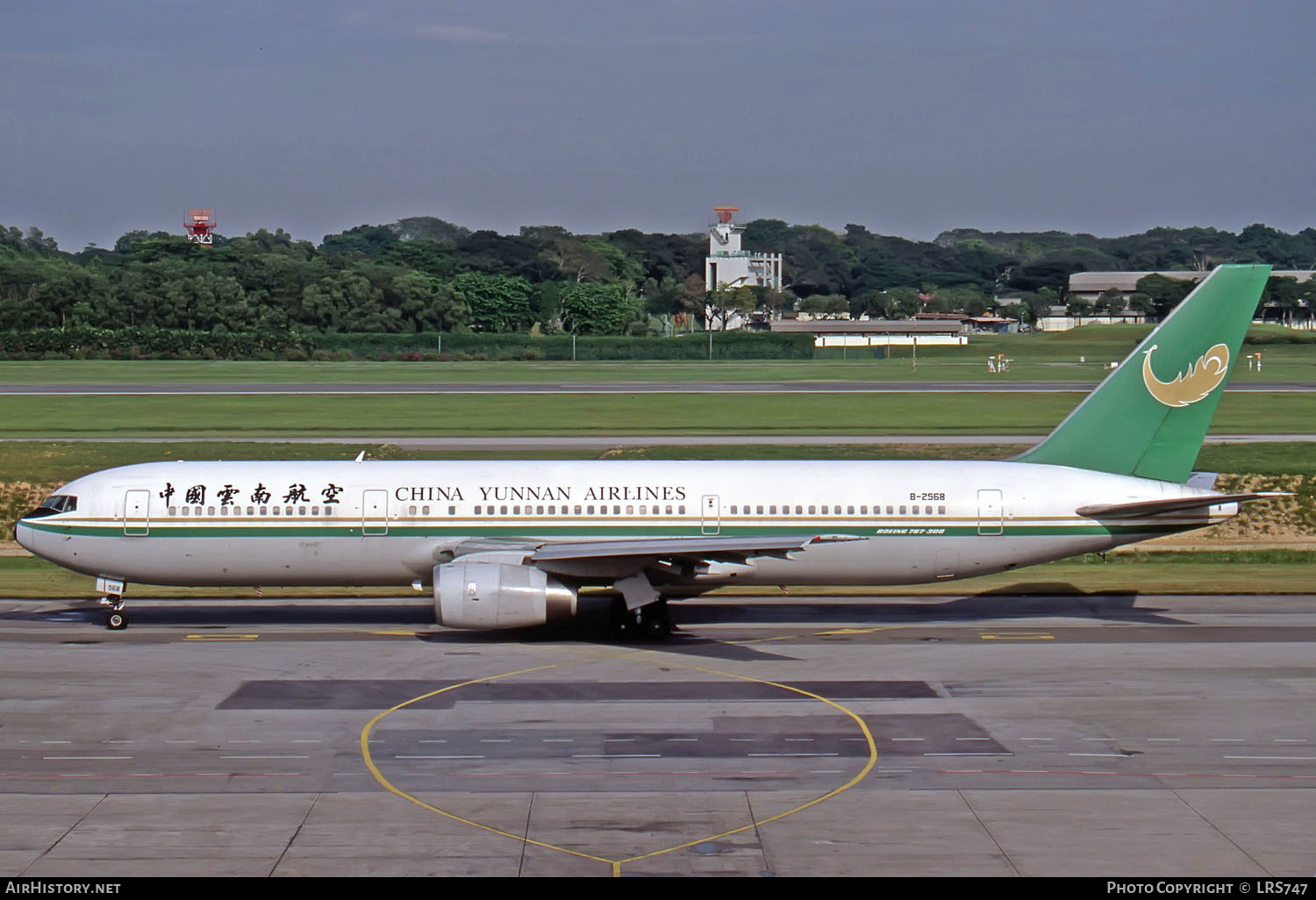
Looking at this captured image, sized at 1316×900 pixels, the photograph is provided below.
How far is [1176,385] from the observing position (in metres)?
34.5

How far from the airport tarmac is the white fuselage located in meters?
1.69

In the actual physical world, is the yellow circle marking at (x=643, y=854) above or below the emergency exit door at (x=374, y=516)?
below

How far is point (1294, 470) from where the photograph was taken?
5544 cm

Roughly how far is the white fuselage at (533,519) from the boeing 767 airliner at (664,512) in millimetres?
44

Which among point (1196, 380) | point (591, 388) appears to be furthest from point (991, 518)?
point (591, 388)

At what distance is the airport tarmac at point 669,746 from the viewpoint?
740 inches

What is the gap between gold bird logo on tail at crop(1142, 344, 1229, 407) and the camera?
3428 centimetres

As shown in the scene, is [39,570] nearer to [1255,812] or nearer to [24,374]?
[1255,812]

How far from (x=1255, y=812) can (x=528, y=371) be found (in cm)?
11534

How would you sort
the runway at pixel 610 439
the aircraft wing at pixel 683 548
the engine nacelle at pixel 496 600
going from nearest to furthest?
the aircraft wing at pixel 683 548
the engine nacelle at pixel 496 600
the runway at pixel 610 439

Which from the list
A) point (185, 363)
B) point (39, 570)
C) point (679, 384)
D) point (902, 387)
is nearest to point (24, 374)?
point (185, 363)

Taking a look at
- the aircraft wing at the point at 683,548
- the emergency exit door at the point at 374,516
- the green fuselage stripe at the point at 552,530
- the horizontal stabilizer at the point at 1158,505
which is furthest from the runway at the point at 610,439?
the aircraft wing at the point at 683,548

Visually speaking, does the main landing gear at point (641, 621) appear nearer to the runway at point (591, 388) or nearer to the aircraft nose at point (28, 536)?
the aircraft nose at point (28, 536)

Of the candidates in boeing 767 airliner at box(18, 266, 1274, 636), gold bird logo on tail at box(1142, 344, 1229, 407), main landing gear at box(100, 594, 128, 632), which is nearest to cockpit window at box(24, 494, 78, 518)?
boeing 767 airliner at box(18, 266, 1274, 636)
